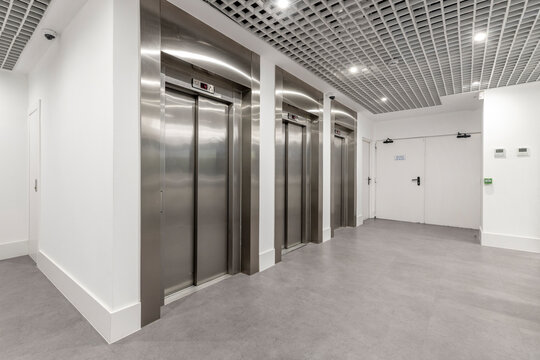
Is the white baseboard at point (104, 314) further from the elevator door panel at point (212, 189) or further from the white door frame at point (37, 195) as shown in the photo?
the white door frame at point (37, 195)

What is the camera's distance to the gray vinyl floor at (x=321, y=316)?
2014 millimetres

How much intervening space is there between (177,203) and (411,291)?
2.93m

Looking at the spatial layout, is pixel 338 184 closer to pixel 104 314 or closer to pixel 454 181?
pixel 454 181

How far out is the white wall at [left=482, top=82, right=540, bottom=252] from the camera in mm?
4707

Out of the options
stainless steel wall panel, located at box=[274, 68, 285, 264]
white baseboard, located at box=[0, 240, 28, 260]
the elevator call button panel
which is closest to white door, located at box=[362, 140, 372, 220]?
stainless steel wall panel, located at box=[274, 68, 285, 264]

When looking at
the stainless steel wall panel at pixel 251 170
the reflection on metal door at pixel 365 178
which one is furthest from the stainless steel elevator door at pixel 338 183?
the stainless steel wall panel at pixel 251 170

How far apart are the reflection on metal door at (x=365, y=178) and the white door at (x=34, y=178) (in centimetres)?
726

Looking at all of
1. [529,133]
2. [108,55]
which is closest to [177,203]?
[108,55]

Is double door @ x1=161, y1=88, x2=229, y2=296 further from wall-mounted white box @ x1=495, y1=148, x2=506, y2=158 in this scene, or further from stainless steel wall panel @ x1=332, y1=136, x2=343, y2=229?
wall-mounted white box @ x1=495, y1=148, x2=506, y2=158

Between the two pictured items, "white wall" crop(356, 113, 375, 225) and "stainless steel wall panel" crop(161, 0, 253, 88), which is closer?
"stainless steel wall panel" crop(161, 0, 253, 88)

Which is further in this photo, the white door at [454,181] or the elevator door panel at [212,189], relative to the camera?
the white door at [454,181]

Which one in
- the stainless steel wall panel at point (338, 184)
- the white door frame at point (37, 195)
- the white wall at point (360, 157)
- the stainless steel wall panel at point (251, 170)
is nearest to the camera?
the stainless steel wall panel at point (251, 170)

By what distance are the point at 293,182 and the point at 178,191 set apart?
2387 millimetres

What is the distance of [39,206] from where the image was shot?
3650 mm
